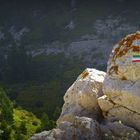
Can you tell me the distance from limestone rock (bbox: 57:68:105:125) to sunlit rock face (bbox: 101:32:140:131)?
130cm

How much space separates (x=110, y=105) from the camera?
92.5 ft

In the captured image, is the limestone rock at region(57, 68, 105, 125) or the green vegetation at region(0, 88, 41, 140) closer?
the limestone rock at region(57, 68, 105, 125)

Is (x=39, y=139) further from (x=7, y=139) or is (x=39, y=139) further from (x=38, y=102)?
(x=38, y=102)

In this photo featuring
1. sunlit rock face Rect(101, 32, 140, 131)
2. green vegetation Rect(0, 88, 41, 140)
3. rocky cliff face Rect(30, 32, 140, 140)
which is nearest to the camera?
rocky cliff face Rect(30, 32, 140, 140)

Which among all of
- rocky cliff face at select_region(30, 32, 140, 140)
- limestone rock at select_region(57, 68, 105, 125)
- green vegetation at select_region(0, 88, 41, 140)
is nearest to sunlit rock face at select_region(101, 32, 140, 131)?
rocky cliff face at select_region(30, 32, 140, 140)

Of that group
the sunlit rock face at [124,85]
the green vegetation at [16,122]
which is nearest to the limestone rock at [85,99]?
the sunlit rock face at [124,85]

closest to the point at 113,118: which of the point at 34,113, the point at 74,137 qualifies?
the point at 74,137

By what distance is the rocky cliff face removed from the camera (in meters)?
25.9

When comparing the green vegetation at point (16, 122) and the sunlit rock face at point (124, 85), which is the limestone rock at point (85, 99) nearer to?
the sunlit rock face at point (124, 85)

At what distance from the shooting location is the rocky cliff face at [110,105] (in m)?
25.9

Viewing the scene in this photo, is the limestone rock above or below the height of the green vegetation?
above

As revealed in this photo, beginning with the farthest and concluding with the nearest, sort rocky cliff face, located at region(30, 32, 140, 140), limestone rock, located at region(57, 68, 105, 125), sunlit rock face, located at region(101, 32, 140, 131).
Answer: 1. limestone rock, located at region(57, 68, 105, 125)
2. sunlit rock face, located at region(101, 32, 140, 131)
3. rocky cliff face, located at region(30, 32, 140, 140)

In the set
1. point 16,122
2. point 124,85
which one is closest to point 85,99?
point 124,85

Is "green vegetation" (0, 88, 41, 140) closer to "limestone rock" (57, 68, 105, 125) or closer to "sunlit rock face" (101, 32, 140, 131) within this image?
"limestone rock" (57, 68, 105, 125)
